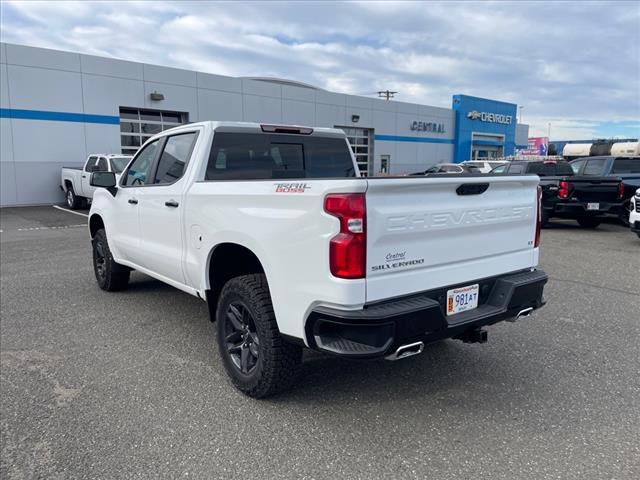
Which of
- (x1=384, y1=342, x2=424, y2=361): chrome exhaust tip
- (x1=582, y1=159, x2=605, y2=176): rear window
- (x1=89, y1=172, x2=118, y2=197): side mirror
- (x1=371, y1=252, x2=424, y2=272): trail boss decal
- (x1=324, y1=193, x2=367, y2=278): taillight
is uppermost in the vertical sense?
(x1=582, y1=159, x2=605, y2=176): rear window

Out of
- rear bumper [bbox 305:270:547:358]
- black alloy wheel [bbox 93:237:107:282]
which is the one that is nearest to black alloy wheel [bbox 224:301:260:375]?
rear bumper [bbox 305:270:547:358]

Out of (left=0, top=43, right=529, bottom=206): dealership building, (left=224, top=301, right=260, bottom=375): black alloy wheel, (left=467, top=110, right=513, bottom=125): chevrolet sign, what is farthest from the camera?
(left=467, top=110, right=513, bottom=125): chevrolet sign

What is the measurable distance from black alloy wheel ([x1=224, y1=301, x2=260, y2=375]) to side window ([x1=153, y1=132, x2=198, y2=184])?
1.45 metres

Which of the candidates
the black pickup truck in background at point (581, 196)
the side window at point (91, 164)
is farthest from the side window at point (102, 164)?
Result: the black pickup truck in background at point (581, 196)

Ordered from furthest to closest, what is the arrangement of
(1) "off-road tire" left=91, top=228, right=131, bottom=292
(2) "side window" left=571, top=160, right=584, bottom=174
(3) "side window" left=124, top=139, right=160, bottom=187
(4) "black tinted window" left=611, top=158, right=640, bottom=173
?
(2) "side window" left=571, top=160, right=584, bottom=174
(4) "black tinted window" left=611, top=158, right=640, bottom=173
(1) "off-road tire" left=91, top=228, right=131, bottom=292
(3) "side window" left=124, top=139, right=160, bottom=187

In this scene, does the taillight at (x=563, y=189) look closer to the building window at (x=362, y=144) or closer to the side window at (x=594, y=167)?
the side window at (x=594, y=167)

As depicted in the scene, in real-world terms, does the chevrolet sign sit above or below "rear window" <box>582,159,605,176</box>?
above

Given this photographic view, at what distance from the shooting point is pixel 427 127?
36.2m

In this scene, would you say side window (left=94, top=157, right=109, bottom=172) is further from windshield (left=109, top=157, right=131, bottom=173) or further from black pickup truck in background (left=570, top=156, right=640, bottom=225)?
black pickup truck in background (left=570, top=156, right=640, bottom=225)

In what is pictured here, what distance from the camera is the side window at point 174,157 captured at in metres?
4.48

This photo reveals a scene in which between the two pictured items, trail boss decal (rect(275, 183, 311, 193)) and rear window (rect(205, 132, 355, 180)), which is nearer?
trail boss decal (rect(275, 183, 311, 193))

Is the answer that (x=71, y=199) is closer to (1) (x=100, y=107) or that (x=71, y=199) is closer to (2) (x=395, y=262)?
(1) (x=100, y=107)

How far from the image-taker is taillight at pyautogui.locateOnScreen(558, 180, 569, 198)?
39.3 ft

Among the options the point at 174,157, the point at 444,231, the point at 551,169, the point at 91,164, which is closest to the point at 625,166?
the point at 551,169
